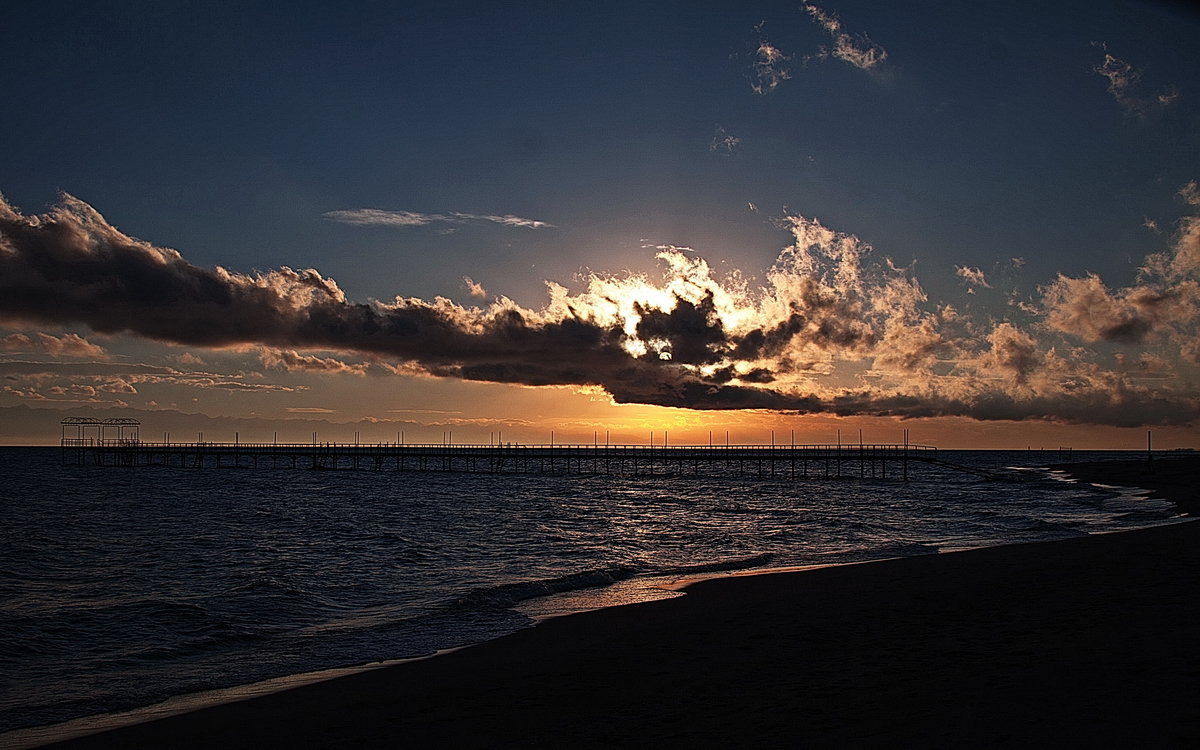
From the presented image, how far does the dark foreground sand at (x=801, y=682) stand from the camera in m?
7.21

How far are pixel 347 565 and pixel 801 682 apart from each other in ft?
57.5

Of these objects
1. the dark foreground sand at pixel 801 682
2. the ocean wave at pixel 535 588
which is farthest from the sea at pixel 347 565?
the dark foreground sand at pixel 801 682

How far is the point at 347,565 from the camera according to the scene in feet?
77.8

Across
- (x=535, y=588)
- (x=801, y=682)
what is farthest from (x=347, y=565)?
(x=801, y=682)

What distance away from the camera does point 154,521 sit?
127 ft

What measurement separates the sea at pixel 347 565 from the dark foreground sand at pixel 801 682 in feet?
7.06

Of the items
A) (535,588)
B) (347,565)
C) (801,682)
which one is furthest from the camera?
(347,565)

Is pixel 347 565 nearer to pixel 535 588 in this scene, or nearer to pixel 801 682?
pixel 535 588

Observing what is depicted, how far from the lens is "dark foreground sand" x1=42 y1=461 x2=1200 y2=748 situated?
23.7ft

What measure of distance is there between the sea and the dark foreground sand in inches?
84.8

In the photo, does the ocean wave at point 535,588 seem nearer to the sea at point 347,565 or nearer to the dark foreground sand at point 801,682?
the sea at point 347,565

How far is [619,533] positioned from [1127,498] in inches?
1470

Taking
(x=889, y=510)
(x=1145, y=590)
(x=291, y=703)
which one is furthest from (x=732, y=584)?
(x=889, y=510)

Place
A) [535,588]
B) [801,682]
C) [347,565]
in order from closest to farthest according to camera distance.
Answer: [801,682] → [535,588] → [347,565]
